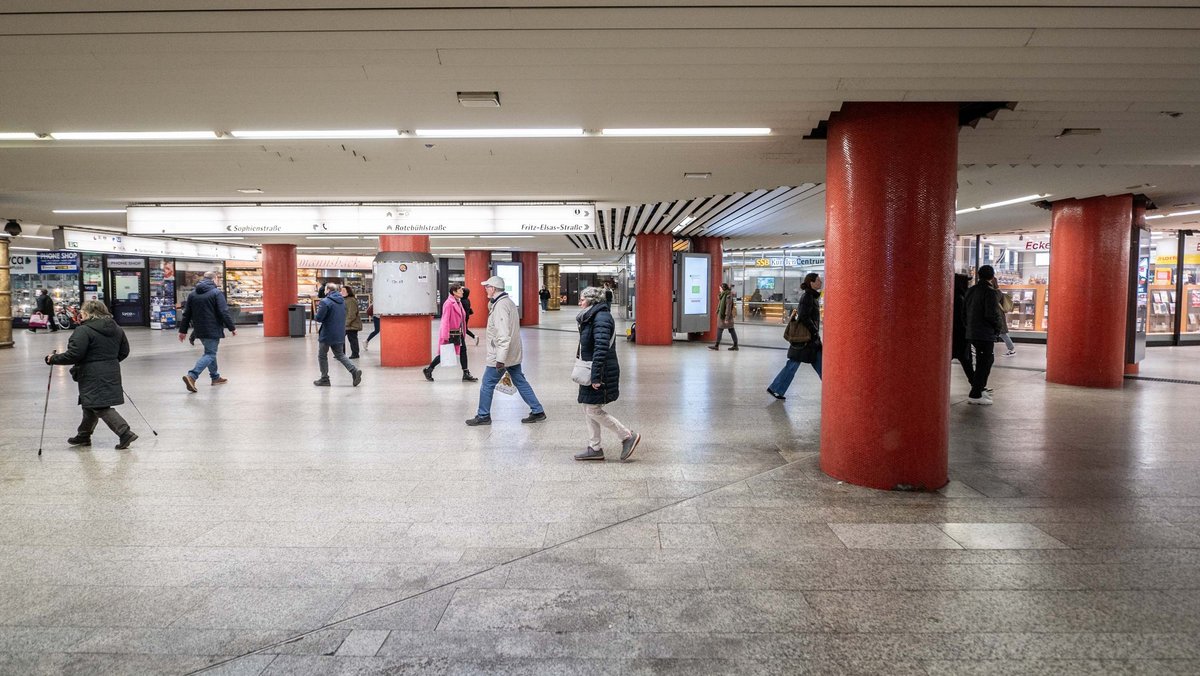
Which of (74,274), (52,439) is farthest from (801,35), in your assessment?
(74,274)

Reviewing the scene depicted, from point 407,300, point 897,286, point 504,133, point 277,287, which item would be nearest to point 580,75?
point 504,133

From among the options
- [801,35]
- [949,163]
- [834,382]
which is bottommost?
[834,382]

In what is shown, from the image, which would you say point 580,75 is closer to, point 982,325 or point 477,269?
point 982,325

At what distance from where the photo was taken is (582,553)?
3779 millimetres

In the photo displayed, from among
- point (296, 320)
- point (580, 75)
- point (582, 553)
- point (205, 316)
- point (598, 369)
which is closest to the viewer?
point (582, 553)

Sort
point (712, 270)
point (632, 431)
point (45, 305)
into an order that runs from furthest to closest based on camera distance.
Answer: point (45, 305)
point (712, 270)
point (632, 431)

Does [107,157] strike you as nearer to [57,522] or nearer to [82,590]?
[57,522]

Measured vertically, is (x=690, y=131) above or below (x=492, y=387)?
above

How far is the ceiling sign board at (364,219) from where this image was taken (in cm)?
1091

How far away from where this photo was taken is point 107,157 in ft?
23.9

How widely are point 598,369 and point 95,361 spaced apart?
197 inches

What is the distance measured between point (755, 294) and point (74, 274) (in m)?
30.1

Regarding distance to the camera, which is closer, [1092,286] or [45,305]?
[1092,286]

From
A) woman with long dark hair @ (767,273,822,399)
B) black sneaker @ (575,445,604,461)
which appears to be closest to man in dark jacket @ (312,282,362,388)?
black sneaker @ (575,445,604,461)
